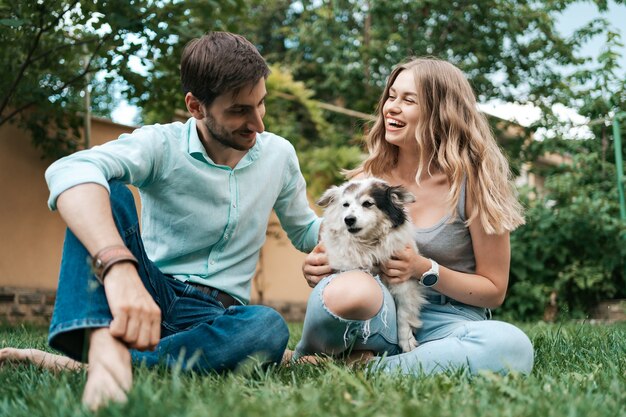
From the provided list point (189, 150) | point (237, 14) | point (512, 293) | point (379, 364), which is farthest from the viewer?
point (512, 293)

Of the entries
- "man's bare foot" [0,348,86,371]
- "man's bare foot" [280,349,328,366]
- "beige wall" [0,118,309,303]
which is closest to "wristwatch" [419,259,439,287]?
"man's bare foot" [280,349,328,366]

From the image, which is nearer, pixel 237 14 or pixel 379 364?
pixel 379 364

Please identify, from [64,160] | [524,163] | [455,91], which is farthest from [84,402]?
[524,163]

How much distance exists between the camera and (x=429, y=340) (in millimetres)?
2957

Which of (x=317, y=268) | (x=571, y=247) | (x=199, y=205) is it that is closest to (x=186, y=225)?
(x=199, y=205)

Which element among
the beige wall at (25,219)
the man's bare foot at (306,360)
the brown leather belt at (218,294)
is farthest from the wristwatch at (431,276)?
the beige wall at (25,219)

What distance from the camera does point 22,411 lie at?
167 cm

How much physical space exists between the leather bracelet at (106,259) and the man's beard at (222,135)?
33.5 inches

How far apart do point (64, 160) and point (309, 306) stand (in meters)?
1.15

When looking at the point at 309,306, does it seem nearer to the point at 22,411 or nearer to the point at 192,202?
the point at 192,202

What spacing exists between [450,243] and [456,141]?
0.51 meters

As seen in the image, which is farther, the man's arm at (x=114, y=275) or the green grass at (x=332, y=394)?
the man's arm at (x=114, y=275)

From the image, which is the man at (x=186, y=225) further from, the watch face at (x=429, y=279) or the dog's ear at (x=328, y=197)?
the watch face at (x=429, y=279)

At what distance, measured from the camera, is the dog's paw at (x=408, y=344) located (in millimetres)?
2881
